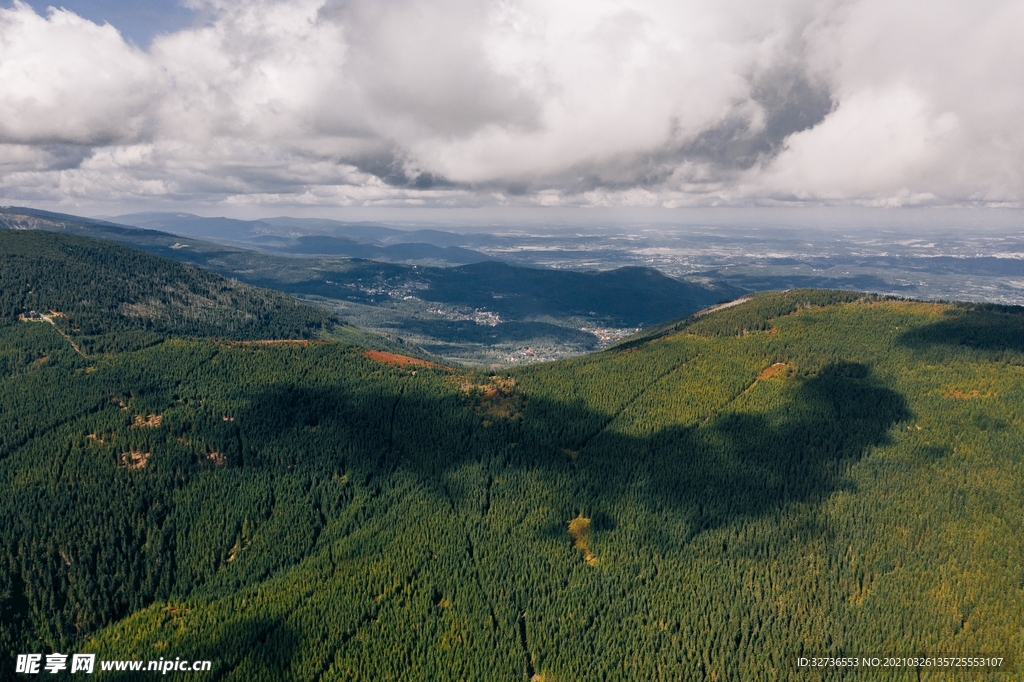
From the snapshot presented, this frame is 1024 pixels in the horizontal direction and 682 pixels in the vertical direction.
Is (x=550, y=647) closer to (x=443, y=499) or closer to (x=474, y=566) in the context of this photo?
(x=474, y=566)

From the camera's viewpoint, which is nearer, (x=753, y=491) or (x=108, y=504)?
(x=108, y=504)

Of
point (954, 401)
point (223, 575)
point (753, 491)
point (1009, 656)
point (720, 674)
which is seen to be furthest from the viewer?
point (954, 401)

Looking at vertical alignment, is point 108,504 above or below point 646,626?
above

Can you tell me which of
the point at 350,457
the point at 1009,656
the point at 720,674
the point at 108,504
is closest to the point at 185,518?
the point at 108,504

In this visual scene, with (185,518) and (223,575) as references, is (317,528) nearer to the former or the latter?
(223,575)

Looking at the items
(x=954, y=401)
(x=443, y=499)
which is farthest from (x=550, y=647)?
(x=954, y=401)

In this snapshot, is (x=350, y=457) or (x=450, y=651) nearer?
(x=450, y=651)

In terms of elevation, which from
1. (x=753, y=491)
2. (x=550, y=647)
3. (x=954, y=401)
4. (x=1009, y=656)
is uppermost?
(x=954, y=401)

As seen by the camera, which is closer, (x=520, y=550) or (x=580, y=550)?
(x=520, y=550)

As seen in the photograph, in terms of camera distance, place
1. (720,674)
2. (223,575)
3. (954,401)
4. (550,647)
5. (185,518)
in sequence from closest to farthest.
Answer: (720,674), (550,647), (223,575), (185,518), (954,401)
